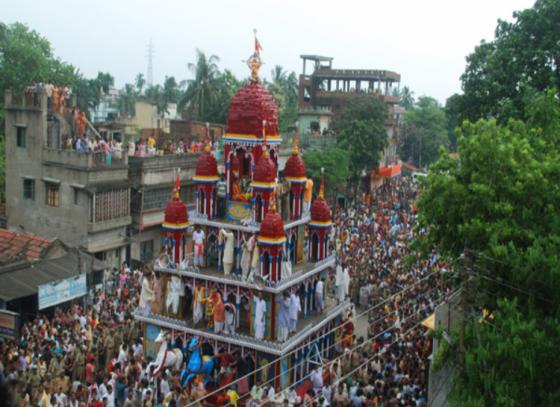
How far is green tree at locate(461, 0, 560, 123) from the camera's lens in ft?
70.9

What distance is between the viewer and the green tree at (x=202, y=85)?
5250 cm

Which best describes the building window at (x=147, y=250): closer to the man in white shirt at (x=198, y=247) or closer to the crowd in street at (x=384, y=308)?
the crowd in street at (x=384, y=308)

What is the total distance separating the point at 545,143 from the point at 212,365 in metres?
10.7

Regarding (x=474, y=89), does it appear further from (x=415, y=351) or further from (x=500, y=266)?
(x=500, y=266)

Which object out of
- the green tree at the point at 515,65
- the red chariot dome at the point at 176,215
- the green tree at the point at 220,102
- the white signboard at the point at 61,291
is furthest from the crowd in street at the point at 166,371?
the green tree at the point at 220,102

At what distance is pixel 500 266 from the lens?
12.9 m

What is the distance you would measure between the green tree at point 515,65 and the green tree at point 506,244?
489cm

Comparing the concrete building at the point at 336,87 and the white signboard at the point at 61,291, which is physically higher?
the concrete building at the point at 336,87

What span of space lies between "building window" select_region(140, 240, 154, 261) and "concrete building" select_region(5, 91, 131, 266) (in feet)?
4.19

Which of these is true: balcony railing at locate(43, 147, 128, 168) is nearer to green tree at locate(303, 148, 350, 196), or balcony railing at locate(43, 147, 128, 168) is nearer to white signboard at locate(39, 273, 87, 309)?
white signboard at locate(39, 273, 87, 309)

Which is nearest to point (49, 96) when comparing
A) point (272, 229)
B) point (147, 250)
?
point (147, 250)

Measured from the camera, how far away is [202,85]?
52688 millimetres

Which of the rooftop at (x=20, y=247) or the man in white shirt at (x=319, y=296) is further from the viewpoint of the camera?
the rooftop at (x=20, y=247)

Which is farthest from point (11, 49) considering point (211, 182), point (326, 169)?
point (211, 182)
